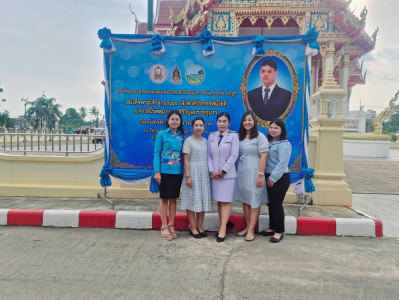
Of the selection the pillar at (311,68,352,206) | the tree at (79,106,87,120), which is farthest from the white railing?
the tree at (79,106,87,120)

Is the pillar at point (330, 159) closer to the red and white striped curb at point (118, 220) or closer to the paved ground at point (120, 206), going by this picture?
the paved ground at point (120, 206)

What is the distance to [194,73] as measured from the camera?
4.21 metres

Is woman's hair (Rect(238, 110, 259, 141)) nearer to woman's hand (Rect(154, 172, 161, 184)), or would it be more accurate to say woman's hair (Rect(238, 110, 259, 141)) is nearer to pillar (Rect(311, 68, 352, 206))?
woman's hand (Rect(154, 172, 161, 184))

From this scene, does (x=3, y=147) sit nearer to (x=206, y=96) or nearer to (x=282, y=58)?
(x=206, y=96)

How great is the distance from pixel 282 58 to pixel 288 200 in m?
2.25

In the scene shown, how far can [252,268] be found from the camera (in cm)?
271

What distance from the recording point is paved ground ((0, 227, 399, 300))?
89.7 inches

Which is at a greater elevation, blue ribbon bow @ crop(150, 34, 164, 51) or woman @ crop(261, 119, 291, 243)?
blue ribbon bow @ crop(150, 34, 164, 51)

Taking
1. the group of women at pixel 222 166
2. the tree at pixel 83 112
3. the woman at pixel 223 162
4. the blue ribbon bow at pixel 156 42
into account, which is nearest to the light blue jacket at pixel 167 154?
the group of women at pixel 222 166

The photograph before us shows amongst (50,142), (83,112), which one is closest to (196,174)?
(50,142)

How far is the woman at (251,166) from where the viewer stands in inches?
132

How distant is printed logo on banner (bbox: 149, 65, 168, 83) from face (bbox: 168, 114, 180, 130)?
3.46ft

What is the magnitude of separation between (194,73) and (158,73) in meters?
0.52

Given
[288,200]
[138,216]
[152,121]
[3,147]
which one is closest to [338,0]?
[288,200]
